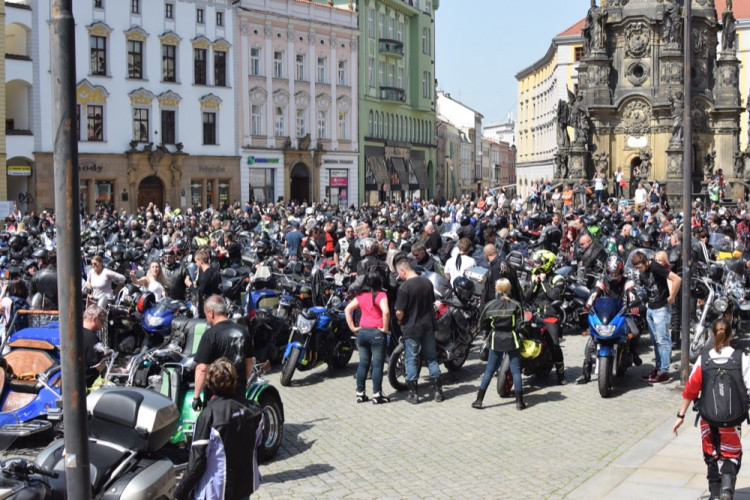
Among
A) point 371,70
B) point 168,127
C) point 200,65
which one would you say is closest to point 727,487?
point 168,127

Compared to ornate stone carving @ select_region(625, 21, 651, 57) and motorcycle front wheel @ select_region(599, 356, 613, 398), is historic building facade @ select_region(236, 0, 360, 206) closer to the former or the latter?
ornate stone carving @ select_region(625, 21, 651, 57)

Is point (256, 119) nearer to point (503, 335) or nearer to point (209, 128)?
point (209, 128)

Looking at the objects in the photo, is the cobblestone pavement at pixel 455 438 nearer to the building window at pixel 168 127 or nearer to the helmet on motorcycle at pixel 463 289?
the helmet on motorcycle at pixel 463 289

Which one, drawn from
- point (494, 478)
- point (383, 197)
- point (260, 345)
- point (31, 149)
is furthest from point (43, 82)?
point (494, 478)

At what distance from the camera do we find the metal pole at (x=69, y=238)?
14.8ft

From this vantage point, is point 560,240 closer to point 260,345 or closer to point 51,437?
point 260,345

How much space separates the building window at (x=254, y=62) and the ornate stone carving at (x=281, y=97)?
1.83 m

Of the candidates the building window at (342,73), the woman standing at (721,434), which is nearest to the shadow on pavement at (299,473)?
the woman standing at (721,434)

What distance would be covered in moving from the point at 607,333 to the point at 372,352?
9.01ft

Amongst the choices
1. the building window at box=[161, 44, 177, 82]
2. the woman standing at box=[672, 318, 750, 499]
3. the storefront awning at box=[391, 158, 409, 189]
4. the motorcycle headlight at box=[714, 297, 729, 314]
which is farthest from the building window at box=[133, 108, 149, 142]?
the woman standing at box=[672, 318, 750, 499]

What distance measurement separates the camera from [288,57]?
198ft

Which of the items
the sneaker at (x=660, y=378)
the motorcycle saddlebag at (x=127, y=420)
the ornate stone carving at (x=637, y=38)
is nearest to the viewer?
the motorcycle saddlebag at (x=127, y=420)

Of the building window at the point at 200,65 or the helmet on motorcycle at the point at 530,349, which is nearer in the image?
the helmet on motorcycle at the point at 530,349

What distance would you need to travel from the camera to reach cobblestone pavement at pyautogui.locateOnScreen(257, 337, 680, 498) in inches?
343
